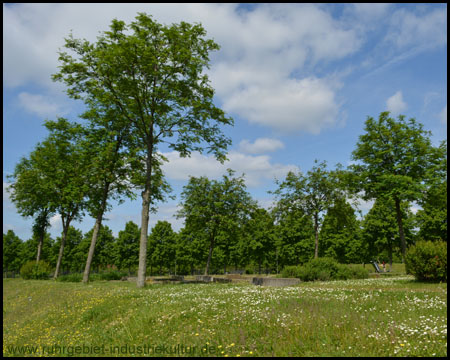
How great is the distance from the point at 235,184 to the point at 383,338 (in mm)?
29462

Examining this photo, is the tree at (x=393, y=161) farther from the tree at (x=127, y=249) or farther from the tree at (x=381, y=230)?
the tree at (x=127, y=249)

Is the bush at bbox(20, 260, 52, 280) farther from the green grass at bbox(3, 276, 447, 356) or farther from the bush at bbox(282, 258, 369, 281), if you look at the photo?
the bush at bbox(282, 258, 369, 281)

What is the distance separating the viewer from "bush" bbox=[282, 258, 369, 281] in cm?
2284

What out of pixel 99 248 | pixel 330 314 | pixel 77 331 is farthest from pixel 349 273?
pixel 99 248

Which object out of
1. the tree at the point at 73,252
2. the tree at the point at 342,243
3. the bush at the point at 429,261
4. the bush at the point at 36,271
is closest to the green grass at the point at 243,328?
the bush at the point at 429,261

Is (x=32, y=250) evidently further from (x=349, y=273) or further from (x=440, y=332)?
(x=440, y=332)

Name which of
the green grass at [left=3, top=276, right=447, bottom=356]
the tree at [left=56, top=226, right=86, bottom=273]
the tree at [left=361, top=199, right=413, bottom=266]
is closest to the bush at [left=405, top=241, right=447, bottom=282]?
the green grass at [left=3, top=276, right=447, bottom=356]

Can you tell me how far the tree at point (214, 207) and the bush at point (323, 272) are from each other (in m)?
9.86

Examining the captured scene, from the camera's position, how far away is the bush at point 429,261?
15852mm

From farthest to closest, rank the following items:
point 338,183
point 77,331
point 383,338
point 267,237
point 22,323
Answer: point 267,237, point 338,183, point 22,323, point 77,331, point 383,338

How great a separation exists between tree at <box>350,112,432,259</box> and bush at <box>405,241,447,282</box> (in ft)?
29.8

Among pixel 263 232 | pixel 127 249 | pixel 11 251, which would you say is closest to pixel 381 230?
pixel 263 232

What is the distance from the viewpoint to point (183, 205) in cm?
3472

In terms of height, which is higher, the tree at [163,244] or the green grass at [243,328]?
the tree at [163,244]
